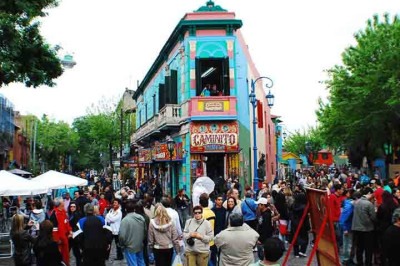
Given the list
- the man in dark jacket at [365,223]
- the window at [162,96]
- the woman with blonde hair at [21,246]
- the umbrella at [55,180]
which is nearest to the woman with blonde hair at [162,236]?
the woman with blonde hair at [21,246]

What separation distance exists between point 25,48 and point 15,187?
3784mm

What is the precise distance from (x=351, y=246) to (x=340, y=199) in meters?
1.85

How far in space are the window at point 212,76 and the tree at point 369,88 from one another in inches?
302

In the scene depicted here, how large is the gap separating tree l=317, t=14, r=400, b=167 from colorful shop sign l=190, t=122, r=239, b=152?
7.85 meters

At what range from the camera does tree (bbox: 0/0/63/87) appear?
47.4 feet

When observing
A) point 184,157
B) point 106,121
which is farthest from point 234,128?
Result: point 106,121

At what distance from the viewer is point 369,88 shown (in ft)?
97.2

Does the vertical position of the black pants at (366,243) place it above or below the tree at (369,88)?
below

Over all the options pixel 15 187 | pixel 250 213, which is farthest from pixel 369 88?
pixel 15 187

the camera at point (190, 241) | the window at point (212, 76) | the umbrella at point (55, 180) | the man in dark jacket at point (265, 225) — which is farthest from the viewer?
the window at point (212, 76)

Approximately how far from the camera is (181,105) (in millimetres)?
28438

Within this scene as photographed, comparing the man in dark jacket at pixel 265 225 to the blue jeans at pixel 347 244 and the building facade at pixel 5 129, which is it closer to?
the blue jeans at pixel 347 244

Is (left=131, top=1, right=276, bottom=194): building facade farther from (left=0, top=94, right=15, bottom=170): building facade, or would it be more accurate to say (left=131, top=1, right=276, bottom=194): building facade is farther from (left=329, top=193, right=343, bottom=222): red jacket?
(left=0, top=94, right=15, bottom=170): building facade

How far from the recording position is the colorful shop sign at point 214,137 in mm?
26734
